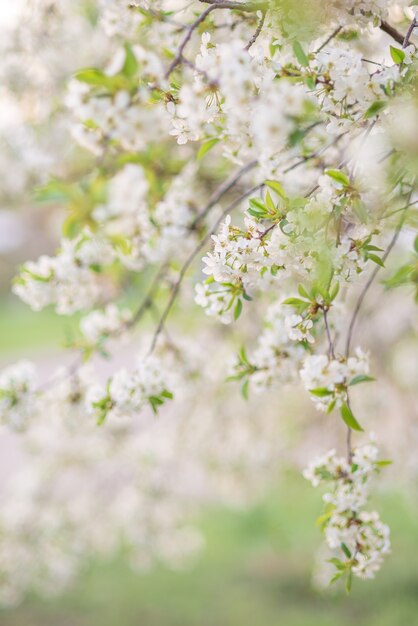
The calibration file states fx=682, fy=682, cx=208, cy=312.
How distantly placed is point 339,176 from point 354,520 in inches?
33.7

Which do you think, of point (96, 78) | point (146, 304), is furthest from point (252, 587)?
point (96, 78)

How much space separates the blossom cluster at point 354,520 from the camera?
1.71m

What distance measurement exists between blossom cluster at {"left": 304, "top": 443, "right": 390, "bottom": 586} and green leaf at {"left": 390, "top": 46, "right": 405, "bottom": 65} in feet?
3.09

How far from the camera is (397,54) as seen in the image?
1.43 m

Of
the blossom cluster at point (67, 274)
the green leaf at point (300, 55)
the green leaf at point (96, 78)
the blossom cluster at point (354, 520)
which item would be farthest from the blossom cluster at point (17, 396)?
the green leaf at point (300, 55)

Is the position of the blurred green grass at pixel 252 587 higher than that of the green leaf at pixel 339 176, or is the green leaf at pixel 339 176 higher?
the blurred green grass at pixel 252 587

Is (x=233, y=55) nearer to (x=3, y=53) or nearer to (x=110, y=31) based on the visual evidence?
(x=110, y=31)

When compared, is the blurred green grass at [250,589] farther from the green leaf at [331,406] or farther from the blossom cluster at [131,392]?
the green leaf at [331,406]

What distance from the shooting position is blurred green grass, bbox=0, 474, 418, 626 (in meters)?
5.12

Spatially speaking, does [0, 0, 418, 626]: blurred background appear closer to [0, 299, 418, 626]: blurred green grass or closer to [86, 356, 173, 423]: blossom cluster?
[0, 299, 418, 626]: blurred green grass

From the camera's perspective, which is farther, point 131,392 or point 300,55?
point 131,392

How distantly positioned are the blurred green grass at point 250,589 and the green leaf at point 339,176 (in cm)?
359

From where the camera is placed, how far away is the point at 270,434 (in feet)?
16.8

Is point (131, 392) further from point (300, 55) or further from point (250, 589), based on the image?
point (250, 589)
